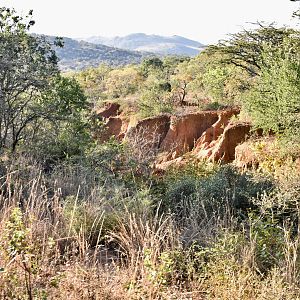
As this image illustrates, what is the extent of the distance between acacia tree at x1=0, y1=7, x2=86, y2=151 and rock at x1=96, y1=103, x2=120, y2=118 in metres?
11.5

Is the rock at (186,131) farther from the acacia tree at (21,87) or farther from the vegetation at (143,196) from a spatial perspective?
the acacia tree at (21,87)

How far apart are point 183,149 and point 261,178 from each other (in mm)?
10020

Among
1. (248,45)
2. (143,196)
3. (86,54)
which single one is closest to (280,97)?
(143,196)

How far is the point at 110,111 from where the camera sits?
77.0ft

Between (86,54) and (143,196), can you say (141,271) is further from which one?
(86,54)

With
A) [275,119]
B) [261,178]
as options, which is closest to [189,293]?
[261,178]

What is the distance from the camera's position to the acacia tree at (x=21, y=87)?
27.9 feet

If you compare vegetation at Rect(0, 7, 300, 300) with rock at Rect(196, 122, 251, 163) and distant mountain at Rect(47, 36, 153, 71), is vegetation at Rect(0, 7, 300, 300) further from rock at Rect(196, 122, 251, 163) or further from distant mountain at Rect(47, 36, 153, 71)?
distant mountain at Rect(47, 36, 153, 71)

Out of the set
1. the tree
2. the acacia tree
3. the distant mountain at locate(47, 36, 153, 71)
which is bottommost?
the acacia tree

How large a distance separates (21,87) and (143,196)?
4.61 m

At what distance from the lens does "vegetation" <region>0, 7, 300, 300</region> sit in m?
2.91

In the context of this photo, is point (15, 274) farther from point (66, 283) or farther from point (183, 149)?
point (183, 149)

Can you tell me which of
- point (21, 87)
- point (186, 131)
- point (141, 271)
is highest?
point (21, 87)

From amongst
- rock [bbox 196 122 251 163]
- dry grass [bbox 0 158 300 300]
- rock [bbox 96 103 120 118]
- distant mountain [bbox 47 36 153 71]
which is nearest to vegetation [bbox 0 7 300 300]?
dry grass [bbox 0 158 300 300]
